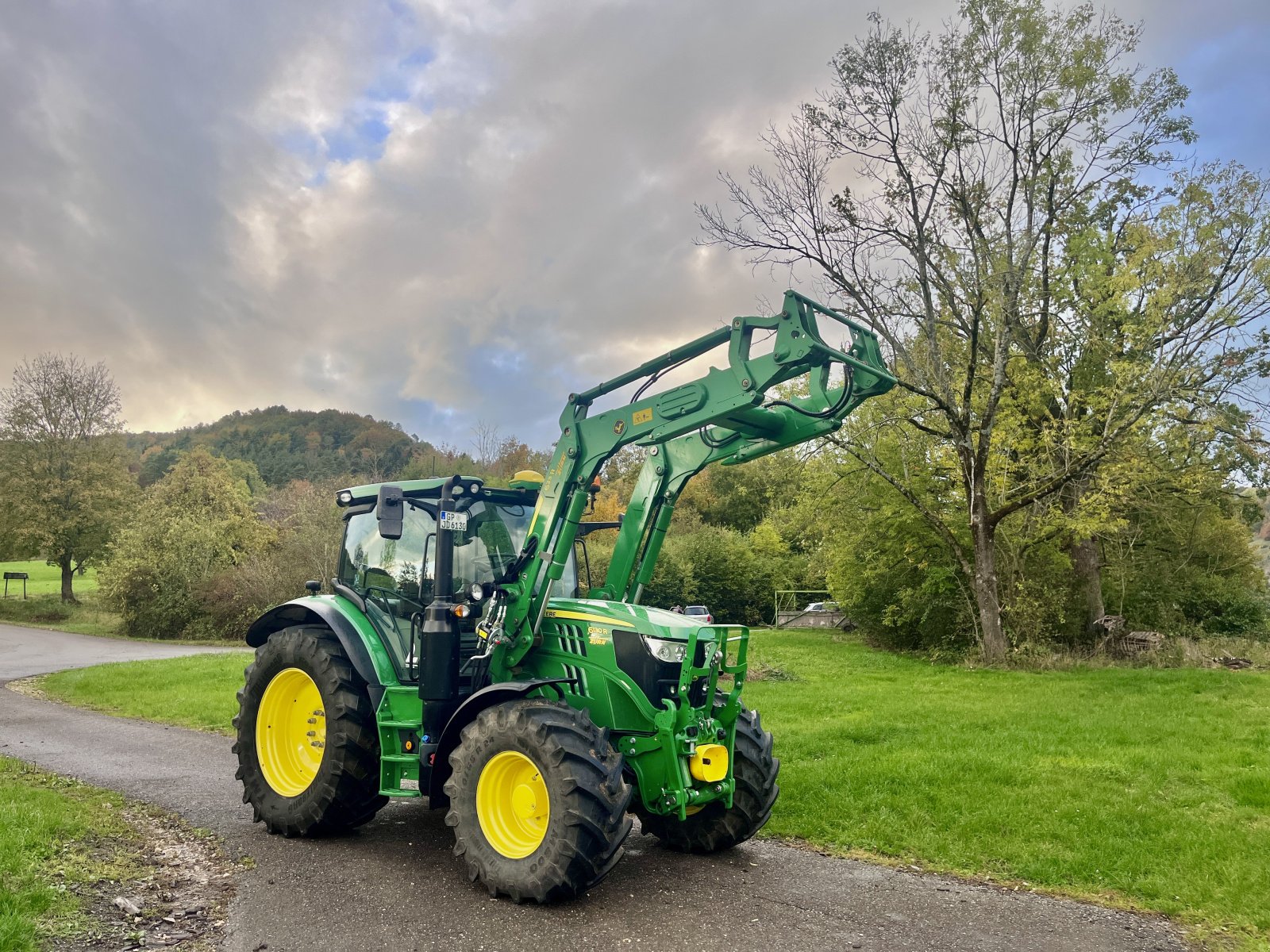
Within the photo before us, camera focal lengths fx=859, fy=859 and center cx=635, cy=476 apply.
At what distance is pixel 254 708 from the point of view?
6598 millimetres

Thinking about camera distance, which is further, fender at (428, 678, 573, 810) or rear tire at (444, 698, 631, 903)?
fender at (428, 678, 573, 810)

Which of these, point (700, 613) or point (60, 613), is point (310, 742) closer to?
point (700, 613)

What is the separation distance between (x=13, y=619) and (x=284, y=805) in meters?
30.8

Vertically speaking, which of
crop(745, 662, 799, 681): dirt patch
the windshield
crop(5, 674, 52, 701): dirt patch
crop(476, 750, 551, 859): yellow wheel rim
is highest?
the windshield

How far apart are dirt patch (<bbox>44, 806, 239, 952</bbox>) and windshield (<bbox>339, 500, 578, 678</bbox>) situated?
1.69m

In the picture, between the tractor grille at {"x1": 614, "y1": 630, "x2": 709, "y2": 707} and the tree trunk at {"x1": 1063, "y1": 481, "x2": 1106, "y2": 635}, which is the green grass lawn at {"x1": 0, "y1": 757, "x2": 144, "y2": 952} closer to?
the tractor grille at {"x1": 614, "y1": 630, "x2": 709, "y2": 707}

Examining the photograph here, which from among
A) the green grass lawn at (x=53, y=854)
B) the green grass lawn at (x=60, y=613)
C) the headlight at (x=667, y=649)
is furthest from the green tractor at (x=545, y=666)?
the green grass lawn at (x=60, y=613)

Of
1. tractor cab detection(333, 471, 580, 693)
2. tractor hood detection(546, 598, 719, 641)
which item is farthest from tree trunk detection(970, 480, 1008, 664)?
tractor hood detection(546, 598, 719, 641)

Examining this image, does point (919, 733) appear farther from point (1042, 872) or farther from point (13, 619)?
point (13, 619)

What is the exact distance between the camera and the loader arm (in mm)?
4883

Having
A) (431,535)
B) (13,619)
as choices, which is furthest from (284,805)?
(13,619)

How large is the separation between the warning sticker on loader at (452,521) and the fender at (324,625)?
3.78ft

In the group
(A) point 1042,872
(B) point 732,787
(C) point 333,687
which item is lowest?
(A) point 1042,872

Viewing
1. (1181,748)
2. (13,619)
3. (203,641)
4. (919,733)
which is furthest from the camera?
(13,619)
